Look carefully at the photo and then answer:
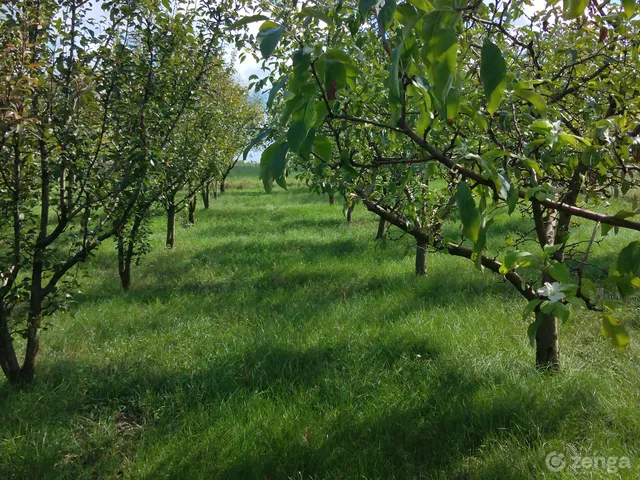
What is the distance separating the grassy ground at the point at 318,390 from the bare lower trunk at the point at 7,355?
125mm

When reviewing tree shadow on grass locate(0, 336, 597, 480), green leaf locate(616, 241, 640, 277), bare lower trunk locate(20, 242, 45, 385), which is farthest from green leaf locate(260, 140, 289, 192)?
bare lower trunk locate(20, 242, 45, 385)

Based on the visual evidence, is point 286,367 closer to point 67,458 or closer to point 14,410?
point 67,458

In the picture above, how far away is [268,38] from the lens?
2.64 ft

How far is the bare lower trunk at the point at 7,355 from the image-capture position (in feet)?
11.6

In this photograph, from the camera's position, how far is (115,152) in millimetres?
3482

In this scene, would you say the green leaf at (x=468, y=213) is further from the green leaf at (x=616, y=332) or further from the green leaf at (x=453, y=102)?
the green leaf at (x=616, y=332)

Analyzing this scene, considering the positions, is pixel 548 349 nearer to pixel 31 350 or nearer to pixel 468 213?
pixel 468 213

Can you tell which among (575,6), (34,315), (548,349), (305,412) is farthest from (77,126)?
(548,349)

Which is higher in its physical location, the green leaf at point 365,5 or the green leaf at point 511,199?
the green leaf at point 365,5

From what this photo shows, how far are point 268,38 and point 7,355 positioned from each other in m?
3.98

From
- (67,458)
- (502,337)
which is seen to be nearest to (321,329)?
(502,337)

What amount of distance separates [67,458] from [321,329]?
2621mm

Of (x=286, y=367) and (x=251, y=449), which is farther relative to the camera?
(x=286, y=367)

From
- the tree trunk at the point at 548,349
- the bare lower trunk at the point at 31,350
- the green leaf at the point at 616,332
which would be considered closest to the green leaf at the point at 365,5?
the green leaf at the point at 616,332
